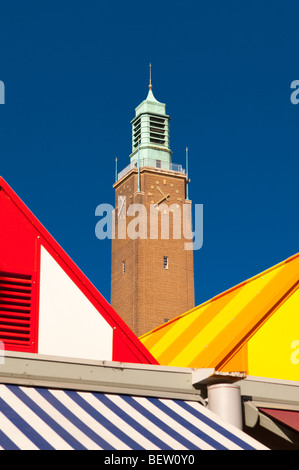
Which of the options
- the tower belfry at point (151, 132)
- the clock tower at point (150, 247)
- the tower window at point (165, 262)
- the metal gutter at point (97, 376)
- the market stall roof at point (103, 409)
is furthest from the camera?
the tower belfry at point (151, 132)

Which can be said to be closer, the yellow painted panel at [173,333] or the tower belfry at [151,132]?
the yellow painted panel at [173,333]

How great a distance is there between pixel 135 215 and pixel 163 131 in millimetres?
15752

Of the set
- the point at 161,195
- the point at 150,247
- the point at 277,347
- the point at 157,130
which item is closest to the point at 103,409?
the point at 277,347

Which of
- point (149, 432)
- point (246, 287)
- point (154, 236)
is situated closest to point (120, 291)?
point (154, 236)

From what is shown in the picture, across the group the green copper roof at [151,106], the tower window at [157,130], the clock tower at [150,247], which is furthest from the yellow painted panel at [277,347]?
the green copper roof at [151,106]

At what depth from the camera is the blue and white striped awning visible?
715 centimetres

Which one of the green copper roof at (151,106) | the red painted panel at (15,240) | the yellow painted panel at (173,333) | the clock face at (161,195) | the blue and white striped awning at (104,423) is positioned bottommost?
the blue and white striped awning at (104,423)

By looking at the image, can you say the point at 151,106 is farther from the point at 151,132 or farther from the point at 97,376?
the point at 97,376

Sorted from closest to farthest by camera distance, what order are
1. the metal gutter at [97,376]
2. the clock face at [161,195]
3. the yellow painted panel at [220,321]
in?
the metal gutter at [97,376], the yellow painted panel at [220,321], the clock face at [161,195]

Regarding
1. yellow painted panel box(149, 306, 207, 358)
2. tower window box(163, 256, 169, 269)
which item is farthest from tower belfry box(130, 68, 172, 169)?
yellow painted panel box(149, 306, 207, 358)

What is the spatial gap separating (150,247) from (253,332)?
61814mm

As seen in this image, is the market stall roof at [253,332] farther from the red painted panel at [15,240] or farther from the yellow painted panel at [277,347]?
the red painted panel at [15,240]

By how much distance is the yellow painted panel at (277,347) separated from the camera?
1401cm
